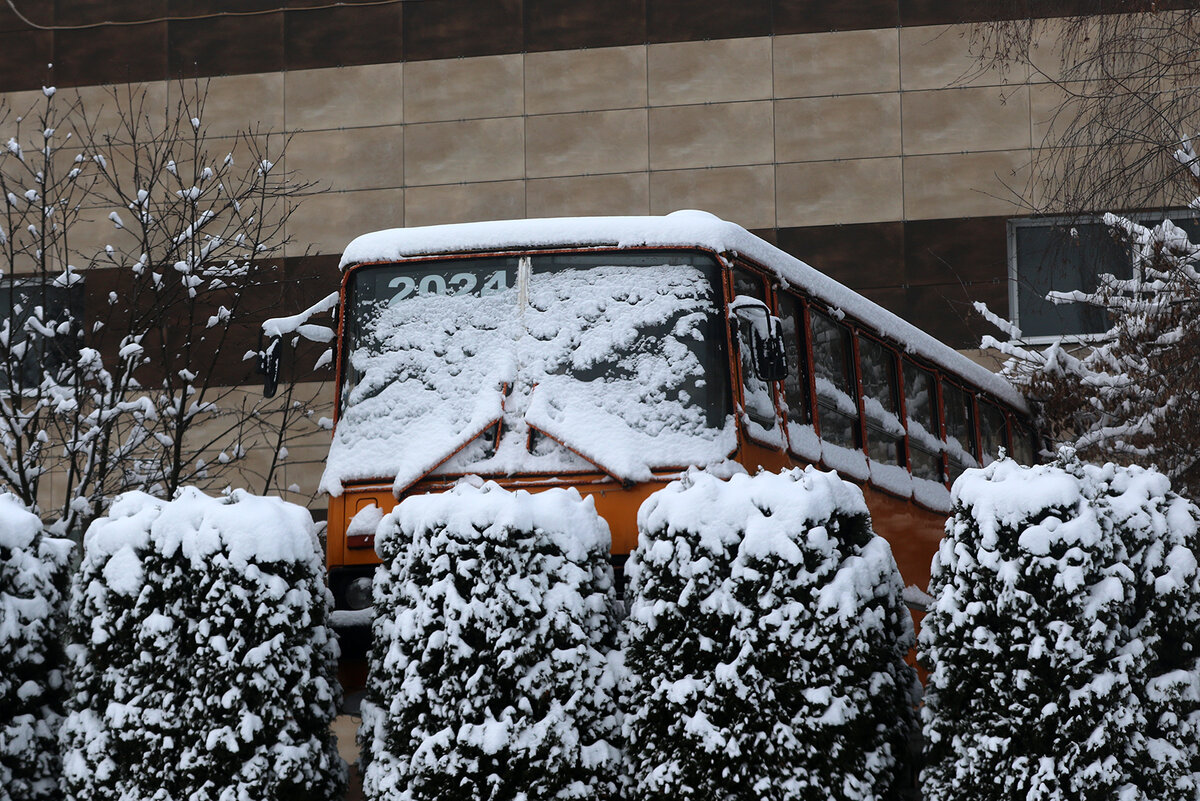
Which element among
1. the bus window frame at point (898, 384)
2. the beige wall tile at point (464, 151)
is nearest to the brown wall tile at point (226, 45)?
the beige wall tile at point (464, 151)

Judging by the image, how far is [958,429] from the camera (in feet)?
45.8

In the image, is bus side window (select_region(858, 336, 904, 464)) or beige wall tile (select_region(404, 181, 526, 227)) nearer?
bus side window (select_region(858, 336, 904, 464))

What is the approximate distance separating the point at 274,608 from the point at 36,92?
17.3m

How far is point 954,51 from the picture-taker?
2042 cm

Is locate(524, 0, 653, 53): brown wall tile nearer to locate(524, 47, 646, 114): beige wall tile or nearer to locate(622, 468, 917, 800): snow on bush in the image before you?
locate(524, 47, 646, 114): beige wall tile

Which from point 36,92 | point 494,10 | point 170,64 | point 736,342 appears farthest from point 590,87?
point 736,342

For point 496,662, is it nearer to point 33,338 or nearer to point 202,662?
point 202,662

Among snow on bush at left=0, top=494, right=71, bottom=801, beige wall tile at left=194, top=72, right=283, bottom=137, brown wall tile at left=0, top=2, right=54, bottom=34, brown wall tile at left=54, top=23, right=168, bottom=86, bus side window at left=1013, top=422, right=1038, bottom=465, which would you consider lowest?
snow on bush at left=0, top=494, right=71, bottom=801

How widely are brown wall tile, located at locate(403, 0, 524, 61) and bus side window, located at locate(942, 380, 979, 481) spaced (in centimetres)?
974

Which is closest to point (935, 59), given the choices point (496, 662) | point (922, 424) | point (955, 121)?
point (955, 121)

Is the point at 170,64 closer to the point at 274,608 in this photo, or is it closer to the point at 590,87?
the point at 590,87

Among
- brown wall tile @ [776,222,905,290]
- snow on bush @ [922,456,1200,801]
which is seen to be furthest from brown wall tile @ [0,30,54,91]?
snow on bush @ [922,456,1200,801]

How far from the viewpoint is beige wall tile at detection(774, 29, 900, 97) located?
2055 cm

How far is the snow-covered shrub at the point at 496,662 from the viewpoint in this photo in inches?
270
